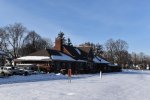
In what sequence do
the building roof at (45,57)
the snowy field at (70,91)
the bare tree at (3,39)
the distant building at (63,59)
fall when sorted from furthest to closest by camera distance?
the bare tree at (3,39), the building roof at (45,57), the distant building at (63,59), the snowy field at (70,91)

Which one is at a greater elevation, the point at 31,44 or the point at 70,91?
the point at 31,44

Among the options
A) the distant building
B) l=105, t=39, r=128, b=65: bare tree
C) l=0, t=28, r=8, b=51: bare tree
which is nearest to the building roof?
the distant building

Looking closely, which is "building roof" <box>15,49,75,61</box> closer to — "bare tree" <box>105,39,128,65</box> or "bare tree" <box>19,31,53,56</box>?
"bare tree" <box>19,31,53,56</box>

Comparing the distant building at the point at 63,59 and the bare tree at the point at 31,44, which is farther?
the bare tree at the point at 31,44

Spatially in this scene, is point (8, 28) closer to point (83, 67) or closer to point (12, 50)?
point (12, 50)

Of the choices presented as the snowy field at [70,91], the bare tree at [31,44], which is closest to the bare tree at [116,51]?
the bare tree at [31,44]

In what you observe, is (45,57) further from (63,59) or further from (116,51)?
(116,51)

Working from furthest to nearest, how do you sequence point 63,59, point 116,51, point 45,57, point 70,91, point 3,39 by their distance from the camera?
point 116,51 < point 3,39 < point 63,59 < point 45,57 < point 70,91

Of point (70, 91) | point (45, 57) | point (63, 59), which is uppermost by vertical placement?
point (45, 57)

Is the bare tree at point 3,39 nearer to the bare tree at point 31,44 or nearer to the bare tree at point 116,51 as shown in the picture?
the bare tree at point 31,44

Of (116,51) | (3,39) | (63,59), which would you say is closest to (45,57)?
(63,59)

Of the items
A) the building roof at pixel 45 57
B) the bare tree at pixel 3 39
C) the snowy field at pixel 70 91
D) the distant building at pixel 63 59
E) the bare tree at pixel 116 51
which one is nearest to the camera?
the snowy field at pixel 70 91

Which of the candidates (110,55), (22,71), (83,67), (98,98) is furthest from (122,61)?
(98,98)

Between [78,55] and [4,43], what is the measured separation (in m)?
29.5
